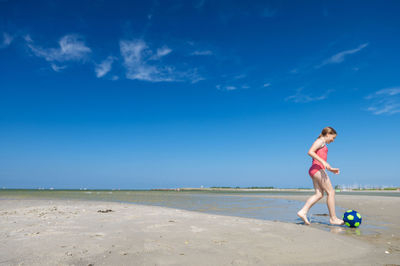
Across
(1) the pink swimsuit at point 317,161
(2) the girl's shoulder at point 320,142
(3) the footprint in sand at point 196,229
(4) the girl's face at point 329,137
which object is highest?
(4) the girl's face at point 329,137

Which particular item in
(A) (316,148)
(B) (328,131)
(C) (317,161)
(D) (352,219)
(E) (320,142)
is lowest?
(D) (352,219)

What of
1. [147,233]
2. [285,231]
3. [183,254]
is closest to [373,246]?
[285,231]

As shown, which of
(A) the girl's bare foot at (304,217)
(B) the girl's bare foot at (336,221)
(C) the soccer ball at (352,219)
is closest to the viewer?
(C) the soccer ball at (352,219)

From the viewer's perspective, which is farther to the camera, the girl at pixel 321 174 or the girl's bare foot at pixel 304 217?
the girl at pixel 321 174

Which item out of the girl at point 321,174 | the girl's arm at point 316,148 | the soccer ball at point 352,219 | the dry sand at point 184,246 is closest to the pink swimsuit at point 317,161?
the girl at point 321,174

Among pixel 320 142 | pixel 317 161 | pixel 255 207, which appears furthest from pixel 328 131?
pixel 255 207

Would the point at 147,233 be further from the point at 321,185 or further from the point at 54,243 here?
the point at 321,185

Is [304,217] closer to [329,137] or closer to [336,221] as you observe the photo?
[336,221]

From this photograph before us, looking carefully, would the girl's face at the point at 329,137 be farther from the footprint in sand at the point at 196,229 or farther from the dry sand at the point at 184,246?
the footprint in sand at the point at 196,229

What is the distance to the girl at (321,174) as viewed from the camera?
6.50 meters

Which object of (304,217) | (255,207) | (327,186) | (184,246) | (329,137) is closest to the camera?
(184,246)

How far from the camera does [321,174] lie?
6.52m

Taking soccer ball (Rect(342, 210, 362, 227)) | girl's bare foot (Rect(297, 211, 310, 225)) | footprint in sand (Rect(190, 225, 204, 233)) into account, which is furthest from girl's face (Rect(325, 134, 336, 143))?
footprint in sand (Rect(190, 225, 204, 233))

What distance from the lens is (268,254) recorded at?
351cm
